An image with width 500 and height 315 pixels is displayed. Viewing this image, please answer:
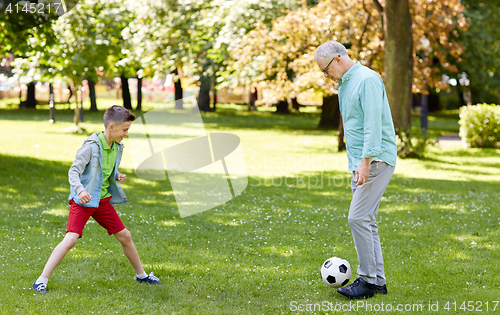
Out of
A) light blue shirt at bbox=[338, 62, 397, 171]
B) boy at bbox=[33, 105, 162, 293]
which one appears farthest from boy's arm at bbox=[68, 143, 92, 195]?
light blue shirt at bbox=[338, 62, 397, 171]

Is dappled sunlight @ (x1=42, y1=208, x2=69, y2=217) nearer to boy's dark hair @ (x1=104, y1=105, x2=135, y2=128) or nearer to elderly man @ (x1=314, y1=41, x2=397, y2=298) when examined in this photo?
boy's dark hair @ (x1=104, y1=105, x2=135, y2=128)

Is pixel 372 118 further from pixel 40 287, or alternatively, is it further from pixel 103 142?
pixel 40 287

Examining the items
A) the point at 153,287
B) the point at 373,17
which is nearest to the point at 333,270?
the point at 153,287

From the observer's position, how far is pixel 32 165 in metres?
12.5

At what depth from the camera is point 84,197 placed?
404 cm

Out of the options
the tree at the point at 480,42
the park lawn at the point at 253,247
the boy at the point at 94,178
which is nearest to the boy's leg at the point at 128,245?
the boy at the point at 94,178

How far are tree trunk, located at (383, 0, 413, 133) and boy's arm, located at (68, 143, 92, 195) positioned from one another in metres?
11.6

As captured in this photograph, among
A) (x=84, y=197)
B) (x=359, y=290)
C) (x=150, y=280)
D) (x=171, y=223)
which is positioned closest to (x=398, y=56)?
(x=171, y=223)

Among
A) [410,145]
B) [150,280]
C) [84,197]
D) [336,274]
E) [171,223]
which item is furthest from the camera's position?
[410,145]

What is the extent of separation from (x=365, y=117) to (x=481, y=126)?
15.7 meters

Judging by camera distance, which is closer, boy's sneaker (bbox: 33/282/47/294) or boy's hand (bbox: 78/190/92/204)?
boy's hand (bbox: 78/190/92/204)

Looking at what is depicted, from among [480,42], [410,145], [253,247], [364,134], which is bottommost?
[410,145]

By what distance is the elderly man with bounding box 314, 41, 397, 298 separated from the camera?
12.9 feet

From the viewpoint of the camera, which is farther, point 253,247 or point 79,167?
point 253,247
